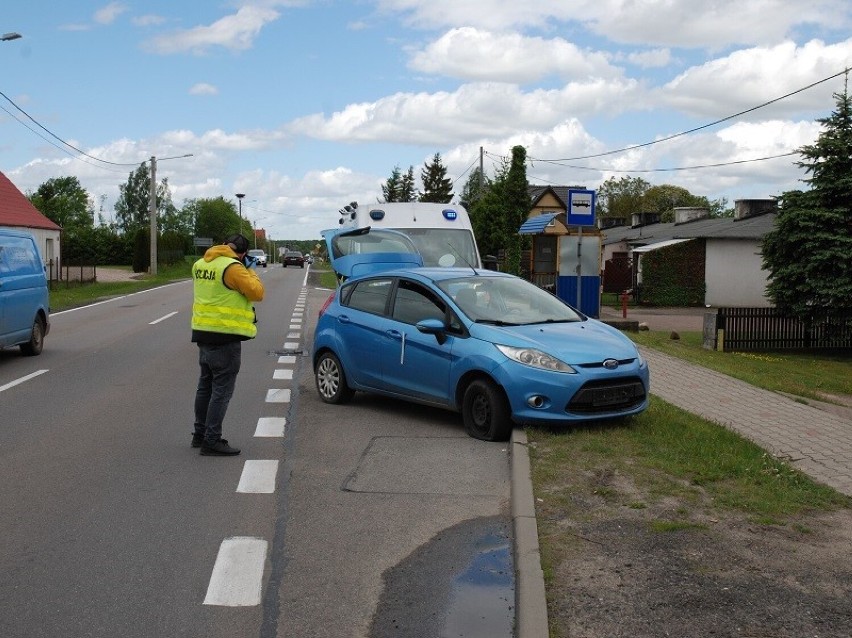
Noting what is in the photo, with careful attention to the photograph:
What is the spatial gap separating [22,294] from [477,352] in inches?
344

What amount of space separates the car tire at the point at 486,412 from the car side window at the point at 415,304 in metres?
0.92

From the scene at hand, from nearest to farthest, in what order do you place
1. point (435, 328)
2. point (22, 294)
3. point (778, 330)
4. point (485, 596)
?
point (485, 596) → point (435, 328) → point (22, 294) → point (778, 330)

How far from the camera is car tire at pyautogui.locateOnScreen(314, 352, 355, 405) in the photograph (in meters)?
10.7

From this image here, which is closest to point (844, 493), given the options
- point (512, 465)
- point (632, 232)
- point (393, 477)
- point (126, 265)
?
point (512, 465)

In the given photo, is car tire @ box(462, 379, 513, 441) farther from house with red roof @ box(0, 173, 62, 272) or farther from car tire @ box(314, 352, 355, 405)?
house with red roof @ box(0, 173, 62, 272)

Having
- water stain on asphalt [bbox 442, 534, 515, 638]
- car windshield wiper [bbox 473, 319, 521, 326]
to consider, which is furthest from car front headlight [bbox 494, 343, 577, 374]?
water stain on asphalt [bbox 442, 534, 515, 638]

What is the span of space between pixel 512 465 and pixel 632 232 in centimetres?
4846

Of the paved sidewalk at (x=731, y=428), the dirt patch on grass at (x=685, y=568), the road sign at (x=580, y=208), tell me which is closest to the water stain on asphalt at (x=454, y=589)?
the paved sidewalk at (x=731, y=428)

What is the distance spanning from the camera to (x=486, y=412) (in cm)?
888

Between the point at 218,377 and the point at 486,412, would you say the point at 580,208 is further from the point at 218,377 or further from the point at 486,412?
the point at 218,377

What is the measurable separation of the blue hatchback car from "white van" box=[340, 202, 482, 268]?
589 cm

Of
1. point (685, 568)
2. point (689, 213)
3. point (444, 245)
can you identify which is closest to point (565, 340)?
point (685, 568)

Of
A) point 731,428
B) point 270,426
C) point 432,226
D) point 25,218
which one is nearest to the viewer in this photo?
point 731,428

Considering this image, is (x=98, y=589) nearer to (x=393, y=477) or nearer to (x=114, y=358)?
(x=393, y=477)
